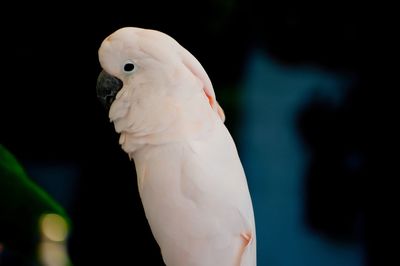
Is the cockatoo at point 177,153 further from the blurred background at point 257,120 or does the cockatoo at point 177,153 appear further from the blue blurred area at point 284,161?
the blue blurred area at point 284,161

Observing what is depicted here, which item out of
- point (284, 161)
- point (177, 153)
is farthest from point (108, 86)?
point (284, 161)

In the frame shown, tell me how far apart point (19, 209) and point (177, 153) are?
0.63m

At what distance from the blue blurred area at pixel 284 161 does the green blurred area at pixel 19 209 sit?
0.82m

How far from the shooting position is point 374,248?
2332mm

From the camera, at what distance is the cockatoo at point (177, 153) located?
4.12ft

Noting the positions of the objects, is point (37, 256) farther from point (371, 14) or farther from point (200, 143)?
point (371, 14)

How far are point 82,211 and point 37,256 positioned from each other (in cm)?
33

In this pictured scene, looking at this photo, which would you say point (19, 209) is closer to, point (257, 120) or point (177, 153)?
point (177, 153)

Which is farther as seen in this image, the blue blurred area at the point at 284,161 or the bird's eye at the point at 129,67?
the blue blurred area at the point at 284,161

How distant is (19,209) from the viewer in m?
1.67

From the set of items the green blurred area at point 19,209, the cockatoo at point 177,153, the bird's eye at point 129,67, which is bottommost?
the green blurred area at point 19,209

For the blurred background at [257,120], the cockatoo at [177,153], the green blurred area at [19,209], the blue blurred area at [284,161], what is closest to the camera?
the cockatoo at [177,153]

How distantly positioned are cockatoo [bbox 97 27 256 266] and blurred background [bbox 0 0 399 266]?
72cm

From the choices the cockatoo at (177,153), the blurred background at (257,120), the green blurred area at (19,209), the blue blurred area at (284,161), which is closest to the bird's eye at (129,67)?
the cockatoo at (177,153)
